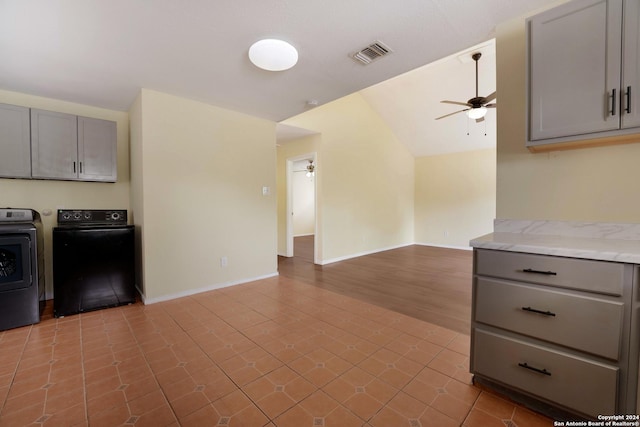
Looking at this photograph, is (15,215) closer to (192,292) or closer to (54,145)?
(54,145)

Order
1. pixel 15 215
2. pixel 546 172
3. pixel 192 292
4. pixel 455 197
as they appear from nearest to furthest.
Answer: pixel 546 172 → pixel 15 215 → pixel 192 292 → pixel 455 197

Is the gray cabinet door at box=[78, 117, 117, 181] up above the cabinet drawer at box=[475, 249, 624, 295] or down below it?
above

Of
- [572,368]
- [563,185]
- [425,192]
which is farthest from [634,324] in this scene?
[425,192]

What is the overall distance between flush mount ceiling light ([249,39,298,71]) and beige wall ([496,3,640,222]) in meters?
1.56

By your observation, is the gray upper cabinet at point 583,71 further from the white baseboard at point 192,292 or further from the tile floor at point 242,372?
the white baseboard at point 192,292

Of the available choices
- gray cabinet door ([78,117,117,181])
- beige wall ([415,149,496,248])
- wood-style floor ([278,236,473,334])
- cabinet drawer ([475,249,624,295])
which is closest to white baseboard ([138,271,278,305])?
wood-style floor ([278,236,473,334])

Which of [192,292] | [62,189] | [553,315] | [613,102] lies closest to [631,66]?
[613,102]

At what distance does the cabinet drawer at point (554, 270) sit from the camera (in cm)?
118

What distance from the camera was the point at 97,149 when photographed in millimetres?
3168

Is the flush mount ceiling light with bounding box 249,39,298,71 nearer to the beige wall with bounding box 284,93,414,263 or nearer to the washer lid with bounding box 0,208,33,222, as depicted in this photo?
the beige wall with bounding box 284,93,414,263

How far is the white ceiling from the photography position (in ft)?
5.48

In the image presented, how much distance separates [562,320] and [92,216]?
448 centimetres

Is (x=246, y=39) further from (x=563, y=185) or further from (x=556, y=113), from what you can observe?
(x=563, y=185)

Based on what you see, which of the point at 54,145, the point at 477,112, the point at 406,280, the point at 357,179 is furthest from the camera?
the point at 357,179
